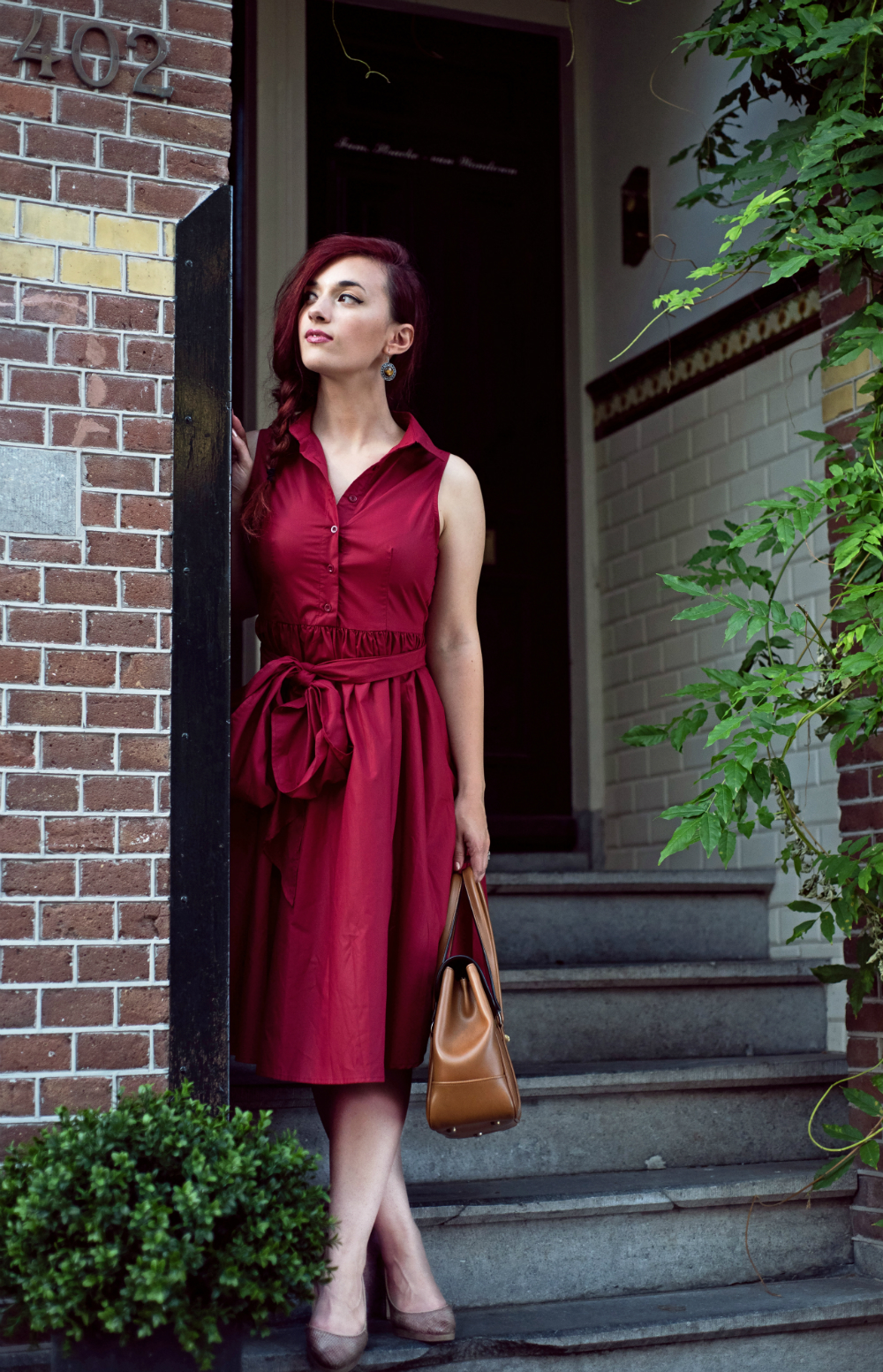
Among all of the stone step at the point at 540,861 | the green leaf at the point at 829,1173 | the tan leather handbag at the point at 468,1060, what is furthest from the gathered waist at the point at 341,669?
the stone step at the point at 540,861

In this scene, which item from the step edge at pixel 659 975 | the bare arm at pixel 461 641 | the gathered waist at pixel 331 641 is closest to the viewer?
the gathered waist at pixel 331 641

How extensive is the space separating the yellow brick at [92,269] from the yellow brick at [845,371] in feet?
4.83

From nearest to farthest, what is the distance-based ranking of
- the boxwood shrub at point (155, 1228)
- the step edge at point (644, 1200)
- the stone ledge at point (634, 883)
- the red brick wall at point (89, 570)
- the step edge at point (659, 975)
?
1. the boxwood shrub at point (155, 1228)
2. the red brick wall at point (89, 570)
3. the step edge at point (644, 1200)
4. the step edge at point (659, 975)
5. the stone ledge at point (634, 883)

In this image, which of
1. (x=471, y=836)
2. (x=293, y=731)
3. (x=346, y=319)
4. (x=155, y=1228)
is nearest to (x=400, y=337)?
(x=346, y=319)

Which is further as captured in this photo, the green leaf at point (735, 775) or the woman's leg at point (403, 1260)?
the green leaf at point (735, 775)

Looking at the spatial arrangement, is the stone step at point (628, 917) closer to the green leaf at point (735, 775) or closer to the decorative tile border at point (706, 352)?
the green leaf at point (735, 775)

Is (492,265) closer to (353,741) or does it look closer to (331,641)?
(331,641)

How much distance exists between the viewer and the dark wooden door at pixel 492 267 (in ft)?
14.5

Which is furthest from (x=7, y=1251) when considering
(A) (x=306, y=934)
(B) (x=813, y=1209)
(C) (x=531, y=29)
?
(C) (x=531, y=29)

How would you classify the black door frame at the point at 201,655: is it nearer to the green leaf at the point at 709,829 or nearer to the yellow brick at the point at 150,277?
the yellow brick at the point at 150,277

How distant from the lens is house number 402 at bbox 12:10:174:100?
7.39 feet

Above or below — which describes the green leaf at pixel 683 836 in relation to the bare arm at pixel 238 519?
below

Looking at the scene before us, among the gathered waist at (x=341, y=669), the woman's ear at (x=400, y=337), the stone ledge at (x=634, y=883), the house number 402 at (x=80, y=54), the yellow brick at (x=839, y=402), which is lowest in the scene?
the stone ledge at (x=634, y=883)

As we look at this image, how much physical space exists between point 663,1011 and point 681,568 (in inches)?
52.2
